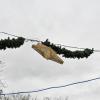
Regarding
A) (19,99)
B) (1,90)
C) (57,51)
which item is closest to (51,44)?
(57,51)

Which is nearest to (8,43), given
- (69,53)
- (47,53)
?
(47,53)

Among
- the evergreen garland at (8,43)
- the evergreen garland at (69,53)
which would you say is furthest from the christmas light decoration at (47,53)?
the evergreen garland at (8,43)

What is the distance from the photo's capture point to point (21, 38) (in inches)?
674

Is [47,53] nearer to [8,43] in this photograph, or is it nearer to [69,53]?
[69,53]

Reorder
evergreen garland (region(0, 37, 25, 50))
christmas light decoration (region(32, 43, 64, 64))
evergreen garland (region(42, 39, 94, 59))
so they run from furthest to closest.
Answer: evergreen garland (region(42, 39, 94, 59))
christmas light decoration (region(32, 43, 64, 64))
evergreen garland (region(0, 37, 25, 50))

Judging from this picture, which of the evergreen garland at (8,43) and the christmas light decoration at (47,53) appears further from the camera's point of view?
the christmas light decoration at (47,53)

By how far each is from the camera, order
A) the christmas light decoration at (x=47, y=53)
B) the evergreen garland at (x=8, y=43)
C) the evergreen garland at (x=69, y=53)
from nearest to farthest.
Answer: the evergreen garland at (x=8, y=43) < the christmas light decoration at (x=47, y=53) < the evergreen garland at (x=69, y=53)

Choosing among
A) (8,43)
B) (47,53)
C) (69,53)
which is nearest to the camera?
(8,43)

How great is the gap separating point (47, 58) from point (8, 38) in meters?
1.60

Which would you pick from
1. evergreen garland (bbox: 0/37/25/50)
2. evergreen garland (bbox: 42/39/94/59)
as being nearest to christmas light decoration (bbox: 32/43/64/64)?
evergreen garland (bbox: 42/39/94/59)

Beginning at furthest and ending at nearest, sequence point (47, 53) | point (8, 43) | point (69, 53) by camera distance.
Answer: point (69, 53) → point (47, 53) → point (8, 43)

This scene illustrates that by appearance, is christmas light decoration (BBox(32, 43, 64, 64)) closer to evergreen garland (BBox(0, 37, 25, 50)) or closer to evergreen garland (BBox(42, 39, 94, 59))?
evergreen garland (BBox(42, 39, 94, 59))

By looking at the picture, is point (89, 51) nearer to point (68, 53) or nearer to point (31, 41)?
point (68, 53)

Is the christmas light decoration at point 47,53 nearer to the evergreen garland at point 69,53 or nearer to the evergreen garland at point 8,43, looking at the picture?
the evergreen garland at point 69,53
